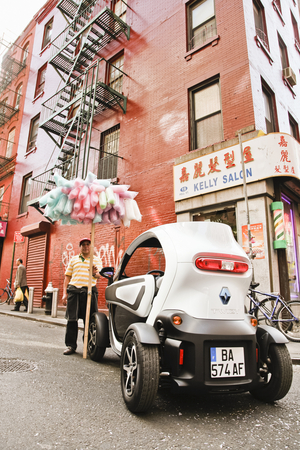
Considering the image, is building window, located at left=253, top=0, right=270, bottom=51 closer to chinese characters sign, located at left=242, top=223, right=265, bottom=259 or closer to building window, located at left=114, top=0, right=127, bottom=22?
building window, located at left=114, top=0, right=127, bottom=22

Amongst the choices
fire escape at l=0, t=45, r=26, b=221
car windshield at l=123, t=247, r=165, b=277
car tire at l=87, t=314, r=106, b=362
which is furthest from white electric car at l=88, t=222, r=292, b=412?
fire escape at l=0, t=45, r=26, b=221

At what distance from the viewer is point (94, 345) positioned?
4566 millimetres

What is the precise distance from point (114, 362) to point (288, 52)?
1346cm

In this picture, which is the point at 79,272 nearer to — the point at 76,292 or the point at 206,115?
the point at 76,292

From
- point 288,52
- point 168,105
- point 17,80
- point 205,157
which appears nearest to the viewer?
point 205,157

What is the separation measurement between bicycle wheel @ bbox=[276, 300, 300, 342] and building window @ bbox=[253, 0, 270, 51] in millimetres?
8328

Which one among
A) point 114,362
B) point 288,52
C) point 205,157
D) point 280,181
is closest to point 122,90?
point 205,157

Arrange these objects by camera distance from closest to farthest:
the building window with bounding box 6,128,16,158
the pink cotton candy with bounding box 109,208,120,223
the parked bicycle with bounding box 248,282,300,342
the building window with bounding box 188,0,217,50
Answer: the pink cotton candy with bounding box 109,208,120,223, the parked bicycle with bounding box 248,282,300,342, the building window with bounding box 188,0,217,50, the building window with bounding box 6,128,16,158

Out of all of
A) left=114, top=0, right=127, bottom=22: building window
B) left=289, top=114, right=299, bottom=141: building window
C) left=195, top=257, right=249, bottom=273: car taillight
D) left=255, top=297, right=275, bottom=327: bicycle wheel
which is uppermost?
left=114, top=0, right=127, bottom=22: building window

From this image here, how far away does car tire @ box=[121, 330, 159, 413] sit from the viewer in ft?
7.87

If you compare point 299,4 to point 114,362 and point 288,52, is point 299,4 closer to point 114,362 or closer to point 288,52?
point 288,52

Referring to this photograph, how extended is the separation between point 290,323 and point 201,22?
9778 millimetres

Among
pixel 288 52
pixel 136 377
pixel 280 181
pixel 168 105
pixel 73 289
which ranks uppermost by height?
pixel 288 52

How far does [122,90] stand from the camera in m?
12.6
